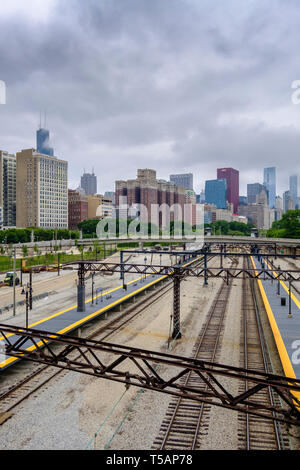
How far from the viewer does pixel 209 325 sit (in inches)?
1161

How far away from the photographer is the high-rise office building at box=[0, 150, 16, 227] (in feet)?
609

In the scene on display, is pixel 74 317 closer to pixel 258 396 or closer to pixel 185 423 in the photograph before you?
pixel 185 423

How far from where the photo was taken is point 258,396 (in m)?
17.0

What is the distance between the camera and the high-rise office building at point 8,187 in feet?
609

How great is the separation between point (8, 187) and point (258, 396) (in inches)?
7692

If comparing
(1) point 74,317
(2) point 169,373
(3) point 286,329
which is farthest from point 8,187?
(2) point 169,373

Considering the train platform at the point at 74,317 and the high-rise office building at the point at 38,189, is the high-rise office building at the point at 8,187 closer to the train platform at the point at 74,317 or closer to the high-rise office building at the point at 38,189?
the high-rise office building at the point at 38,189

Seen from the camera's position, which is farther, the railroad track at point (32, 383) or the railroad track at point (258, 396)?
the railroad track at point (32, 383)

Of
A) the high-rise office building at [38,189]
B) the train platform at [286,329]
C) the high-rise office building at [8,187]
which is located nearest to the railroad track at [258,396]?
the train platform at [286,329]

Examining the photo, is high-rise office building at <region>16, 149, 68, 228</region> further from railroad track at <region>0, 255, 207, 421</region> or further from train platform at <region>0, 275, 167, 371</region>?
railroad track at <region>0, 255, 207, 421</region>

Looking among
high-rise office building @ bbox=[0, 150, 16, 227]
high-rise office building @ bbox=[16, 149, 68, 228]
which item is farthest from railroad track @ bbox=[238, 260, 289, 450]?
high-rise office building @ bbox=[0, 150, 16, 227]

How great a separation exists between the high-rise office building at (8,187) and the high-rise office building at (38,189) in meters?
18.4
